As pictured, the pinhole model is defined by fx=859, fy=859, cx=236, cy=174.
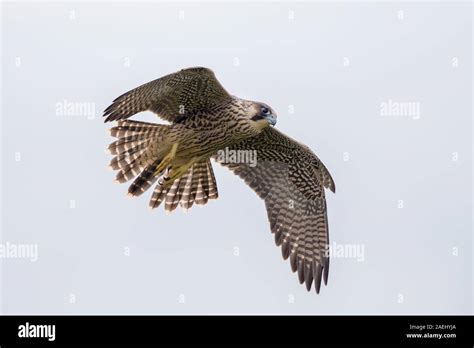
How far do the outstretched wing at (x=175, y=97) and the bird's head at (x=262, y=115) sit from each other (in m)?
0.43

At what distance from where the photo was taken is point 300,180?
13047mm

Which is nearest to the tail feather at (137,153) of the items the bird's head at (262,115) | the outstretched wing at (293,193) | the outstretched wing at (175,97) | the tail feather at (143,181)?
the tail feather at (143,181)

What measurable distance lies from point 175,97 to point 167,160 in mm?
945

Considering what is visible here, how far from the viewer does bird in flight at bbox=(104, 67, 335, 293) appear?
37.4 feet

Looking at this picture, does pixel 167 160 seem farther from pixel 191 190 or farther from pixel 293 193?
pixel 293 193

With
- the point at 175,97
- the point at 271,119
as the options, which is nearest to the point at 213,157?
the point at 175,97

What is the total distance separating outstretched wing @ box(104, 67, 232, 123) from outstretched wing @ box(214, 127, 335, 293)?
3.98ft

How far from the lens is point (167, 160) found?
39.3 ft

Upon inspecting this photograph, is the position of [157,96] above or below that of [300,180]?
above
